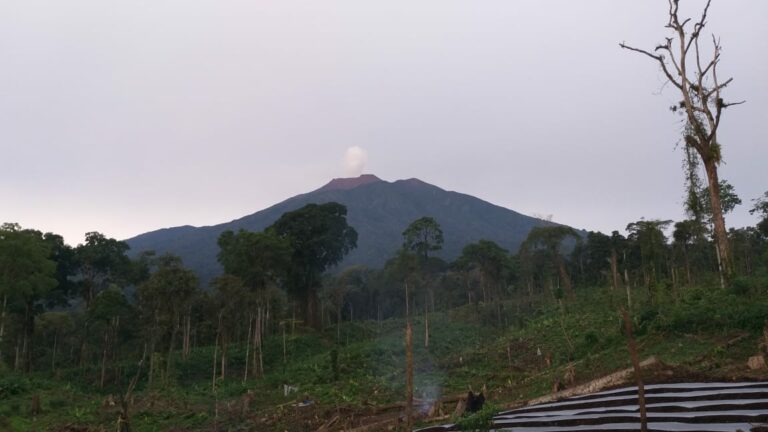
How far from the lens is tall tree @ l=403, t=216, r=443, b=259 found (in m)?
46.3

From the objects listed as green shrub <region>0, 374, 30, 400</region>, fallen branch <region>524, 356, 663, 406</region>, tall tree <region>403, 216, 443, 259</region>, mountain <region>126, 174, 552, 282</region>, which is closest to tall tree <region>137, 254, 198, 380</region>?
green shrub <region>0, 374, 30, 400</region>

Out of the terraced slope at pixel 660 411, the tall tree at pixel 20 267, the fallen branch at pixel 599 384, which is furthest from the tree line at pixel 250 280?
the terraced slope at pixel 660 411

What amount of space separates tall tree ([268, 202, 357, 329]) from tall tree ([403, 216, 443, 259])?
5660 mm

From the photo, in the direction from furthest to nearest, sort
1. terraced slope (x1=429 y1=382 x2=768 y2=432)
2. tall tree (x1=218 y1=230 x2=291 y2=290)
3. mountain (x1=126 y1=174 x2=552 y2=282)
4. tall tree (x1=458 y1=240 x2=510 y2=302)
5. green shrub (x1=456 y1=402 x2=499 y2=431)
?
mountain (x1=126 y1=174 x2=552 y2=282)
tall tree (x1=458 y1=240 x2=510 y2=302)
tall tree (x1=218 y1=230 x2=291 y2=290)
green shrub (x1=456 y1=402 x2=499 y2=431)
terraced slope (x1=429 y1=382 x2=768 y2=432)

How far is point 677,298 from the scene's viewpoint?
22.8m

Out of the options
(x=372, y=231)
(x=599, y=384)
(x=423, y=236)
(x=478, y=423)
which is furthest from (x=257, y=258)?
(x=372, y=231)

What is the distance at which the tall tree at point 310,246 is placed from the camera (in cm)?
4562

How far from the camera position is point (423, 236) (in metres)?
47.1

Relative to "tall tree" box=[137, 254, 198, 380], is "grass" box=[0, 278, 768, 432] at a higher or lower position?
lower

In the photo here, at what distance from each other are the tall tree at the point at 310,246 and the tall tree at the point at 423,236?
566 cm

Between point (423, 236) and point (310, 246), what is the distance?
9102 mm

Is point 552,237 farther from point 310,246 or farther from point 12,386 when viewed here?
point 12,386

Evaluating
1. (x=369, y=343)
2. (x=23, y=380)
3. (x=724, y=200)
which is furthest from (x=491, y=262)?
(x=23, y=380)

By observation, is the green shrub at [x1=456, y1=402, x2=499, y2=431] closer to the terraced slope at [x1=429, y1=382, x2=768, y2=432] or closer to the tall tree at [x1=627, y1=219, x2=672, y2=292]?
the terraced slope at [x1=429, y1=382, x2=768, y2=432]
